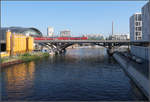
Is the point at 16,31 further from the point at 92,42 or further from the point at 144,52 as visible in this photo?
the point at 144,52

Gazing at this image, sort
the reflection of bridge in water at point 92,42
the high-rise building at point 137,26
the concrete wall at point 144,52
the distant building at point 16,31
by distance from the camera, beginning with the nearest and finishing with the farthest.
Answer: the concrete wall at point 144,52, the reflection of bridge in water at point 92,42, the distant building at point 16,31, the high-rise building at point 137,26

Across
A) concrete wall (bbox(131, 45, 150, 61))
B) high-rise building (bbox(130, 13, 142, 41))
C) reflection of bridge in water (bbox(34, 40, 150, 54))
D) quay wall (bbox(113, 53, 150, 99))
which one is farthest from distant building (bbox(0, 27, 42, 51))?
quay wall (bbox(113, 53, 150, 99))

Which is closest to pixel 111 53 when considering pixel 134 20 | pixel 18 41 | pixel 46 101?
pixel 134 20

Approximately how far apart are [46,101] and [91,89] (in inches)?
318

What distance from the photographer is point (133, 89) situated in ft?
93.4

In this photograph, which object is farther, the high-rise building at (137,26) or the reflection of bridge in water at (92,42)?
the high-rise building at (137,26)

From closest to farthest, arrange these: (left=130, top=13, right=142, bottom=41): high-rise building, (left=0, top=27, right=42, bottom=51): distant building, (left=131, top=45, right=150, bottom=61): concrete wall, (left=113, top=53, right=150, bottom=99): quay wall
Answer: (left=113, top=53, right=150, bottom=99): quay wall, (left=131, top=45, right=150, bottom=61): concrete wall, (left=0, top=27, right=42, bottom=51): distant building, (left=130, top=13, right=142, bottom=41): high-rise building

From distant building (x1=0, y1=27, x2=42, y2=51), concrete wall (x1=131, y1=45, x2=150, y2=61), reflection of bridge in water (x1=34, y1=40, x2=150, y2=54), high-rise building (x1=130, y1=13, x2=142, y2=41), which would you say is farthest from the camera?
high-rise building (x1=130, y1=13, x2=142, y2=41)

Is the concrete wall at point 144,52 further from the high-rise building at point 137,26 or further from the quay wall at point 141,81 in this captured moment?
the high-rise building at point 137,26

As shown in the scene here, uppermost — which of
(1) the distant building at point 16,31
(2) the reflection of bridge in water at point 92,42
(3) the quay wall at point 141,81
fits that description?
(1) the distant building at point 16,31

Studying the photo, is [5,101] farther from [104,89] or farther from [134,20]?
[134,20]

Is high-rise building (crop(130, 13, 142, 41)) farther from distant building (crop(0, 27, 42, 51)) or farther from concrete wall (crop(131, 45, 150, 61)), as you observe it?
distant building (crop(0, 27, 42, 51))

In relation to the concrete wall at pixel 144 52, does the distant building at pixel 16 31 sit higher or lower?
higher

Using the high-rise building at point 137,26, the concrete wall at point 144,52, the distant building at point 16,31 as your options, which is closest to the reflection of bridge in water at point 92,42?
the high-rise building at point 137,26
